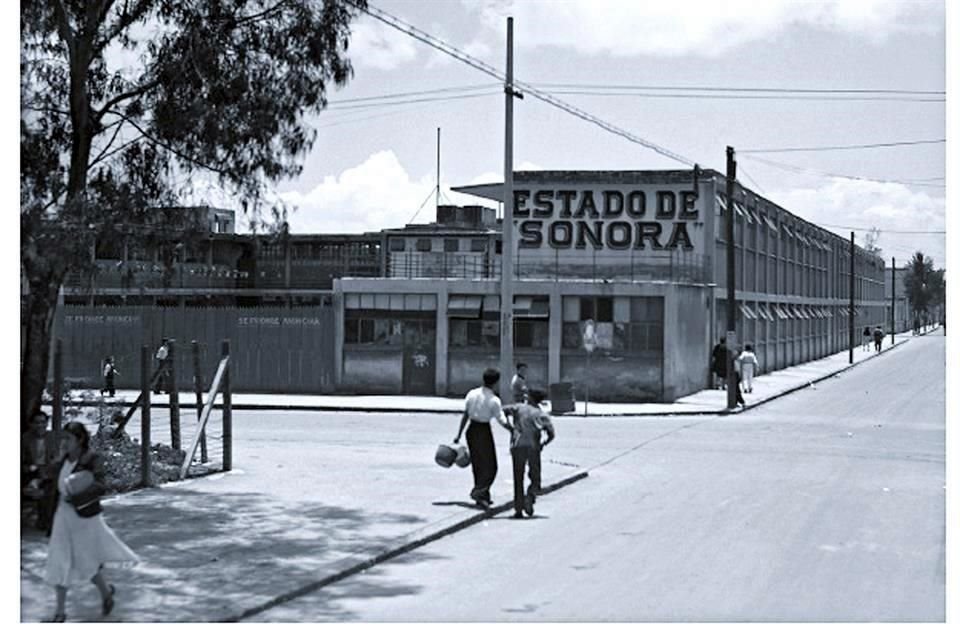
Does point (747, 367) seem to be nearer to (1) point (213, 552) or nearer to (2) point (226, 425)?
(2) point (226, 425)

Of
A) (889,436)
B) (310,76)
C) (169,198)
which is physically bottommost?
(889,436)

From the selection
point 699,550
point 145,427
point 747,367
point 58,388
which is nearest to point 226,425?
point 145,427

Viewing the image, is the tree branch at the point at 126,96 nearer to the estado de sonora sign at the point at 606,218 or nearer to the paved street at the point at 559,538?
the paved street at the point at 559,538

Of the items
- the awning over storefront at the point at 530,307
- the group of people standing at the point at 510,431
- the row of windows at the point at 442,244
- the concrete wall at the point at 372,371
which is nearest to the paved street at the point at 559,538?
the group of people standing at the point at 510,431

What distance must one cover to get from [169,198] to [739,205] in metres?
35.6

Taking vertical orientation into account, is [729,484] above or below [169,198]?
below

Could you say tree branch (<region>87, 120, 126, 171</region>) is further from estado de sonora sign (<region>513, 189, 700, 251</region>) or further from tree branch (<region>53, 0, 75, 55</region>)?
estado de sonora sign (<region>513, 189, 700, 251</region>)

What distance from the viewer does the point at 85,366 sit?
40531 millimetres

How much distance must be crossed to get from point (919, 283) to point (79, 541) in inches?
3099

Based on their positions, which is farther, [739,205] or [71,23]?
[739,205]

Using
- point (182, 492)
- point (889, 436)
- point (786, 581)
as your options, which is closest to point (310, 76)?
point (182, 492)

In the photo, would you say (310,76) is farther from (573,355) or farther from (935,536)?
(573,355)

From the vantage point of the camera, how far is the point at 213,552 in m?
12.5

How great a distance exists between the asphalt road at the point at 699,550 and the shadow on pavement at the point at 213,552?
48 centimetres
